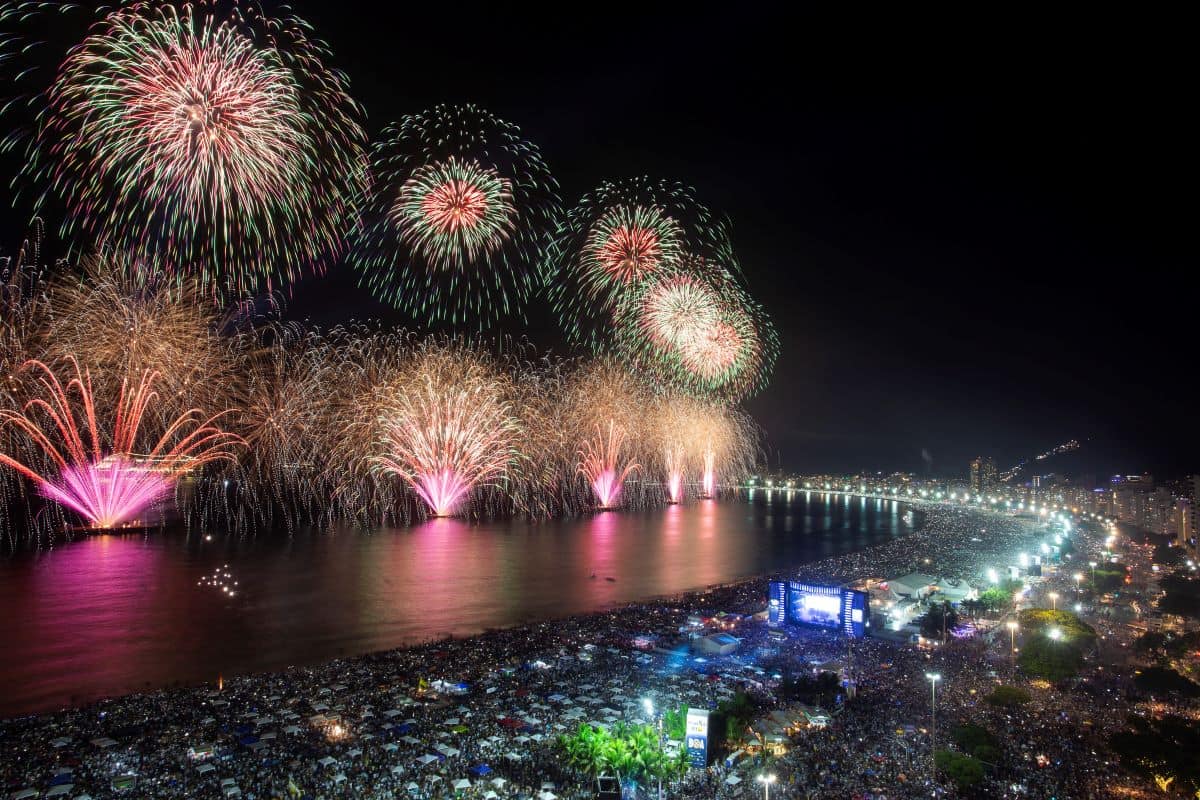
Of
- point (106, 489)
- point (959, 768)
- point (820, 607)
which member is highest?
point (106, 489)

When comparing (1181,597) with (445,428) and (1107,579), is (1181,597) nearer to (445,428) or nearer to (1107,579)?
(1107,579)

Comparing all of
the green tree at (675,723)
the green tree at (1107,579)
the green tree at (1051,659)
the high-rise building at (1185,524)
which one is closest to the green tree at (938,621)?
the green tree at (1051,659)

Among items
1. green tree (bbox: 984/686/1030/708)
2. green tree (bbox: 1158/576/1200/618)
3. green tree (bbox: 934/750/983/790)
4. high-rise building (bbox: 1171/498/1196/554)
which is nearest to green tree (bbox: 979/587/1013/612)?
green tree (bbox: 1158/576/1200/618)

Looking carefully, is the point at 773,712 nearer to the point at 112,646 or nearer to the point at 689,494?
the point at 112,646

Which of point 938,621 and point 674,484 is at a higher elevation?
point 674,484

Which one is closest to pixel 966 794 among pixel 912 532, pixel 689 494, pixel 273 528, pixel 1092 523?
pixel 273 528

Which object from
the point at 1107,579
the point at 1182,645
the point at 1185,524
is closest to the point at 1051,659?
Answer: the point at 1182,645
